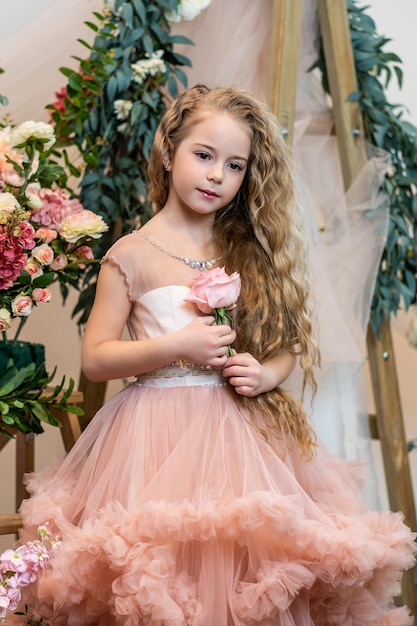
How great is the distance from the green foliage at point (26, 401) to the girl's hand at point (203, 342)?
28 centimetres

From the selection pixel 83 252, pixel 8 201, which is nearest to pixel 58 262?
pixel 83 252

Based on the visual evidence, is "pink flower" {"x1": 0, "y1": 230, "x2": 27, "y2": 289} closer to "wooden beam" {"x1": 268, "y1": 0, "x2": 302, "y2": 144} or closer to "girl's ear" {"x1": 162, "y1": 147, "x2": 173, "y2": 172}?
"girl's ear" {"x1": 162, "y1": 147, "x2": 173, "y2": 172}

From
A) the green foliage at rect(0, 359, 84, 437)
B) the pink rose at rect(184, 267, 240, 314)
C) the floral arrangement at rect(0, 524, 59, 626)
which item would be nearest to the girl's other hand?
the pink rose at rect(184, 267, 240, 314)

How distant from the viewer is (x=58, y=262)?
180 cm

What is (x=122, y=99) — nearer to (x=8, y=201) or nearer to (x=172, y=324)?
(x=8, y=201)

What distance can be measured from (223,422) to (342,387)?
689mm

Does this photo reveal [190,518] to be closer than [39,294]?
Yes

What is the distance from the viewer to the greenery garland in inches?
84.4

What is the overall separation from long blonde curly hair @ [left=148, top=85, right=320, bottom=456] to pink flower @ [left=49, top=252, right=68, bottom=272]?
218 mm

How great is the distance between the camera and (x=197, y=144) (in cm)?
161

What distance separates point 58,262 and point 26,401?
288 millimetres

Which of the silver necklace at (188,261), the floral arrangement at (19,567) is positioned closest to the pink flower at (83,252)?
the silver necklace at (188,261)

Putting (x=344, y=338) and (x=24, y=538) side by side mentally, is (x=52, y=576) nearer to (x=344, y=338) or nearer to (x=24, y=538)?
(x=24, y=538)

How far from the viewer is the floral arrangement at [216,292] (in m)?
1.53
